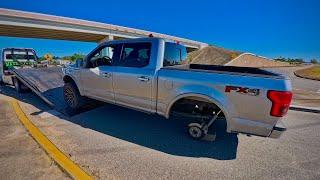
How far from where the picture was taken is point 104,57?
6.04 m

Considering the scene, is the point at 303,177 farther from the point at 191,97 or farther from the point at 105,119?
the point at 105,119

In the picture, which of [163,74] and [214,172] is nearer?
[214,172]

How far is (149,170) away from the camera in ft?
11.4

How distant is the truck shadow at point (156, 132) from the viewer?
4.20m

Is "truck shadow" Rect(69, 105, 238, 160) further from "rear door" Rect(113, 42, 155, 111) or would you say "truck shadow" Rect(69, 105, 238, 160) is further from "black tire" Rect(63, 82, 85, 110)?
"rear door" Rect(113, 42, 155, 111)

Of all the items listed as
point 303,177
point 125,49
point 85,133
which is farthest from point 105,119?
point 303,177

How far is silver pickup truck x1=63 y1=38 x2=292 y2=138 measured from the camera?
3.58m

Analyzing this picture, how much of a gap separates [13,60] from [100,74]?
1072 centimetres

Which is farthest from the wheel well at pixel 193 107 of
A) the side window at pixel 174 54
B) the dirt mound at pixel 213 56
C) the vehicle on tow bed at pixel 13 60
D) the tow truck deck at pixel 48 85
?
→ the dirt mound at pixel 213 56

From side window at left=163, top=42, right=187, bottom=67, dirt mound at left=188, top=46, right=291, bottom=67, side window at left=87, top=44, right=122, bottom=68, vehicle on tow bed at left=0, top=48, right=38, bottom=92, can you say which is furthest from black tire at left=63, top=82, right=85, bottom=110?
dirt mound at left=188, top=46, right=291, bottom=67

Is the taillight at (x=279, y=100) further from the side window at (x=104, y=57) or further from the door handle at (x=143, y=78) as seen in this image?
the side window at (x=104, y=57)

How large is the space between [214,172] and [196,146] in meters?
0.93

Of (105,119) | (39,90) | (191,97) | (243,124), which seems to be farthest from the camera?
(39,90)

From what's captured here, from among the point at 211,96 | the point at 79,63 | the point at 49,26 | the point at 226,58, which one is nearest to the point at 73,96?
the point at 79,63
